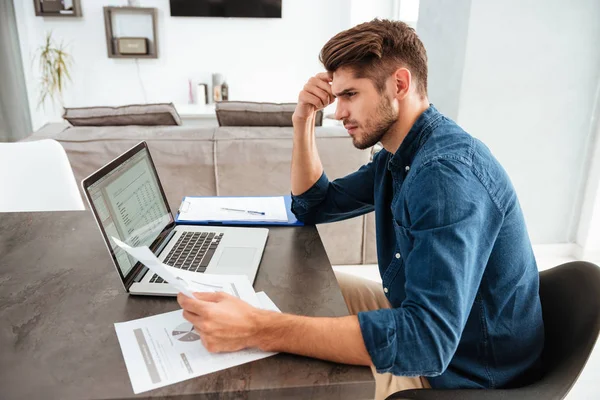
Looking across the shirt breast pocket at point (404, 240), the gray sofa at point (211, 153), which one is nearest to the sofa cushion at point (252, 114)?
the gray sofa at point (211, 153)

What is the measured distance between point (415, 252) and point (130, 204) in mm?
608

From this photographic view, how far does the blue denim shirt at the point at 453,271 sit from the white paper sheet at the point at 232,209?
313 mm

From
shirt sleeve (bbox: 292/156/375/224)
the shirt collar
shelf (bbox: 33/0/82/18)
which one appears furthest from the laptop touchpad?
shelf (bbox: 33/0/82/18)

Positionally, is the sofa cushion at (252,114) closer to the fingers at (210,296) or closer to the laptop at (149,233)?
the laptop at (149,233)

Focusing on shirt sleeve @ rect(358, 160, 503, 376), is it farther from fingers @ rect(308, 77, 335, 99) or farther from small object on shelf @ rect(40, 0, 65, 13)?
small object on shelf @ rect(40, 0, 65, 13)

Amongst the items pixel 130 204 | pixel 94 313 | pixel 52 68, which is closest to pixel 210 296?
pixel 94 313

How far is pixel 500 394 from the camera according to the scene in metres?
0.88

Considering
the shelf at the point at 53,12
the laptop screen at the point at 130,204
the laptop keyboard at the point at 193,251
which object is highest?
the shelf at the point at 53,12

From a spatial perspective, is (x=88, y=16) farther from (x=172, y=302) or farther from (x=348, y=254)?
(x=172, y=302)

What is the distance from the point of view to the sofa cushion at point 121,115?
8.26 ft

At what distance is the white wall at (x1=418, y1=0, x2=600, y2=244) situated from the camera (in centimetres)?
258

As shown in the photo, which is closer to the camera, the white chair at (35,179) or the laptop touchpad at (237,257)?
the laptop touchpad at (237,257)

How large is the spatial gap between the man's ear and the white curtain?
190 inches

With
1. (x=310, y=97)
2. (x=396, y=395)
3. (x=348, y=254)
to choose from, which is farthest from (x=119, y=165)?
(x=348, y=254)
